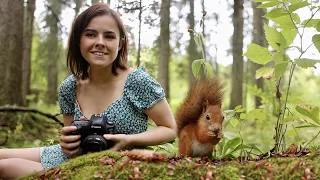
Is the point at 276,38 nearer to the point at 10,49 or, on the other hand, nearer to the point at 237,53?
the point at 10,49

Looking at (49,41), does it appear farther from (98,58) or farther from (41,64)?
(98,58)

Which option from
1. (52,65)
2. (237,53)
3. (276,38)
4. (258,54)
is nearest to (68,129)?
(258,54)

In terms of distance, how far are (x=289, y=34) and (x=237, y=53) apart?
6.28 meters

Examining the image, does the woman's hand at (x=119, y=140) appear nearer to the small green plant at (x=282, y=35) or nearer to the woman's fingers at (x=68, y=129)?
the woman's fingers at (x=68, y=129)

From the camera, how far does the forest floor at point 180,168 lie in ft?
3.98

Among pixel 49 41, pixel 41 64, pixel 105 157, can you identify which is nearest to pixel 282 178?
pixel 105 157

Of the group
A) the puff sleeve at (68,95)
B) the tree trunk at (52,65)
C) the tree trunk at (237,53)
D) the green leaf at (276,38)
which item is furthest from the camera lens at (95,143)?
the tree trunk at (52,65)

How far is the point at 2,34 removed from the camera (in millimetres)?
4070

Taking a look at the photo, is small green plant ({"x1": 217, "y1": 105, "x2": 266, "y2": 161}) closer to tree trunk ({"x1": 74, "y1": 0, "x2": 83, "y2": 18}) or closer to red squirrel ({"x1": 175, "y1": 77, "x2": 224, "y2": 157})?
red squirrel ({"x1": 175, "y1": 77, "x2": 224, "y2": 157})

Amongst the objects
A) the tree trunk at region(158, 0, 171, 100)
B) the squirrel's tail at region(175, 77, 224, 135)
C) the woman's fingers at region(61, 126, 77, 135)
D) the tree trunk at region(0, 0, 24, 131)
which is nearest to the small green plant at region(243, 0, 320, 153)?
the squirrel's tail at region(175, 77, 224, 135)

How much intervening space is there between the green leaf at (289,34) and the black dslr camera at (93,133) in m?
0.93

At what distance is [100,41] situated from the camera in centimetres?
193

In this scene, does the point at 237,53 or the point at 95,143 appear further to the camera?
the point at 237,53

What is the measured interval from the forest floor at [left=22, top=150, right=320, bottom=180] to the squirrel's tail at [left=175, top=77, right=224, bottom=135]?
0.41m
